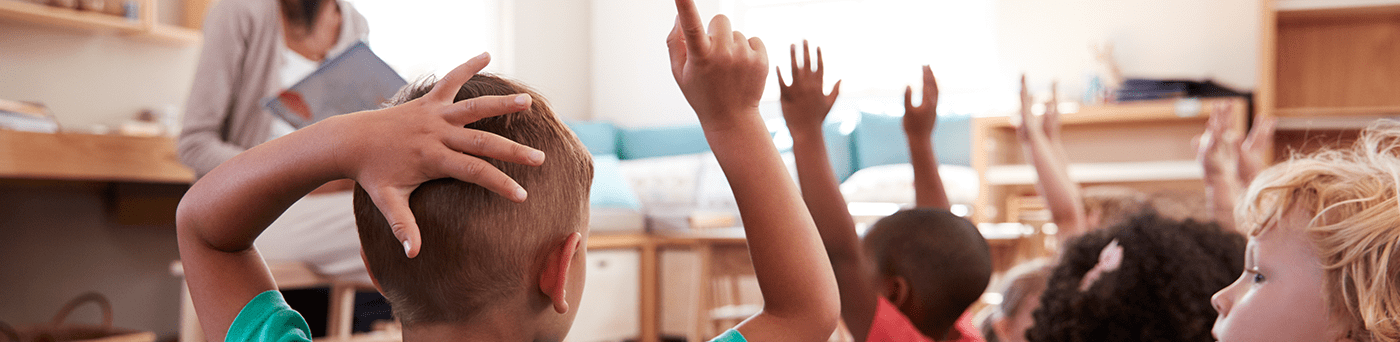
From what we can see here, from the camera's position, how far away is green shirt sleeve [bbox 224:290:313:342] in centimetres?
59

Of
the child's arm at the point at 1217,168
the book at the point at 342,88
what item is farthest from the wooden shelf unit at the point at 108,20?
the child's arm at the point at 1217,168

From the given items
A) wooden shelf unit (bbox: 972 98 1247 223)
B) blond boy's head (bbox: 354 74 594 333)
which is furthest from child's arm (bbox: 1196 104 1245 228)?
wooden shelf unit (bbox: 972 98 1247 223)

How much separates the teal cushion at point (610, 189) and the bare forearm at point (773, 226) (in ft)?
11.9

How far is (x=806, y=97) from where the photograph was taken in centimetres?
75

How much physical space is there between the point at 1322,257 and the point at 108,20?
10.2 ft

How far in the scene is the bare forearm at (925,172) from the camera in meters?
0.99

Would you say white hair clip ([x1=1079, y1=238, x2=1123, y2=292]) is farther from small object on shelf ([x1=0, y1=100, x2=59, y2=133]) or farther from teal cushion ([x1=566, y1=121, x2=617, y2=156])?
teal cushion ([x1=566, y1=121, x2=617, y2=156])

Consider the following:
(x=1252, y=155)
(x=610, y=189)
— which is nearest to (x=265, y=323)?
(x=1252, y=155)

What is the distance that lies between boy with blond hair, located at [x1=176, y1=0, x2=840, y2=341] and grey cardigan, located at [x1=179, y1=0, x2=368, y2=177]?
1.11 m

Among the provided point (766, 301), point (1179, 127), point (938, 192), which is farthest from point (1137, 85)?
point (766, 301)

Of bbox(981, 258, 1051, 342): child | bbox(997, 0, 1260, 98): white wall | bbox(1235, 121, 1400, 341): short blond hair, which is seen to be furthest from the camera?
bbox(997, 0, 1260, 98): white wall

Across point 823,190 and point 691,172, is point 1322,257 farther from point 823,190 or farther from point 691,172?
point 691,172

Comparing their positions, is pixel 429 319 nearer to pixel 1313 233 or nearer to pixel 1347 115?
pixel 1313 233

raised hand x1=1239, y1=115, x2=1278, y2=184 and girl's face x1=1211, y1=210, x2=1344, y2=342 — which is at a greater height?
girl's face x1=1211, y1=210, x2=1344, y2=342
